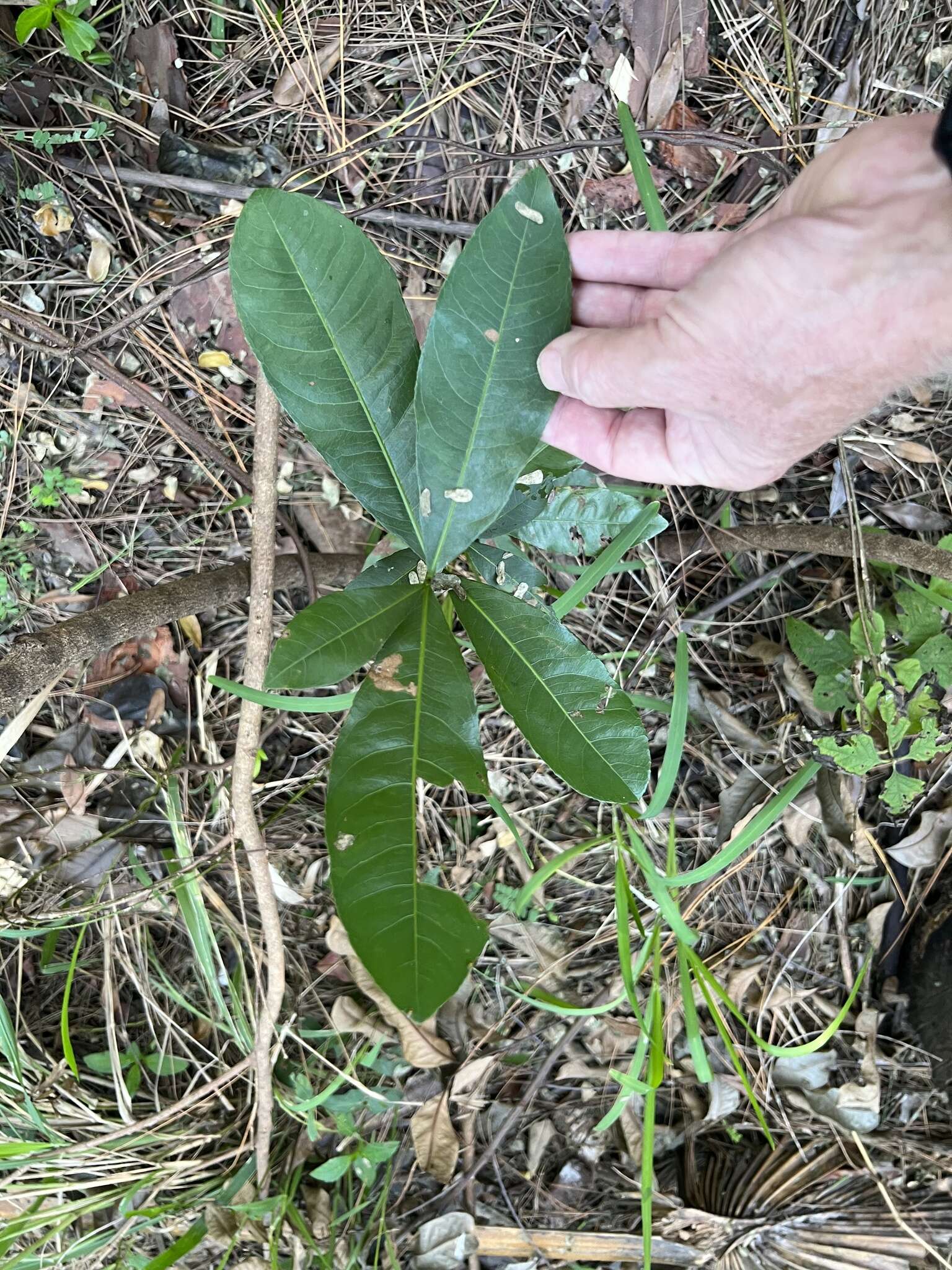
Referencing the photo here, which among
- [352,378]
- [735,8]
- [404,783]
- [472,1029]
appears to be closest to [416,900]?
[404,783]

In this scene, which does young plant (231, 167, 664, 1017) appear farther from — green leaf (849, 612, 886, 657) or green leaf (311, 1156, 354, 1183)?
green leaf (311, 1156, 354, 1183)

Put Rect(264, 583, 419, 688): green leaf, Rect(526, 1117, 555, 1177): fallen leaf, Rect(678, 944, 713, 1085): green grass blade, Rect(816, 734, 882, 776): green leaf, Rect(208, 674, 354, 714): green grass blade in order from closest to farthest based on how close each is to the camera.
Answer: Rect(264, 583, 419, 688): green leaf → Rect(208, 674, 354, 714): green grass blade → Rect(678, 944, 713, 1085): green grass blade → Rect(816, 734, 882, 776): green leaf → Rect(526, 1117, 555, 1177): fallen leaf

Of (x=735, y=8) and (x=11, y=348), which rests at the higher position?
(x=735, y=8)

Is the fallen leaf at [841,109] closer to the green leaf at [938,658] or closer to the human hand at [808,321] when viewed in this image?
the human hand at [808,321]

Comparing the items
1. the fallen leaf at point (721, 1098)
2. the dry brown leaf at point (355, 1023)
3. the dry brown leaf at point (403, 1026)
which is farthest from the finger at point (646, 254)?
the fallen leaf at point (721, 1098)

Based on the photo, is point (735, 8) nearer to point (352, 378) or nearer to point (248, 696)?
point (352, 378)

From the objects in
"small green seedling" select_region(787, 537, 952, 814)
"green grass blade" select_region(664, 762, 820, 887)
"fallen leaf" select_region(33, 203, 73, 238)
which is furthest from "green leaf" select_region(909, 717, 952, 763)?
"fallen leaf" select_region(33, 203, 73, 238)
